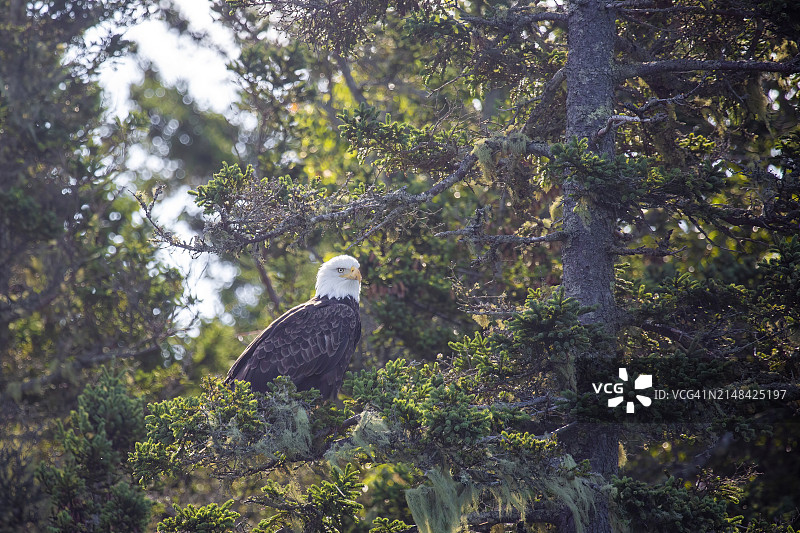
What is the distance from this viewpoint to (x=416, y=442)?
5625 millimetres

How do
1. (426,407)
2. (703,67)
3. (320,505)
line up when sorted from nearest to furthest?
(426,407) → (320,505) → (703,67)

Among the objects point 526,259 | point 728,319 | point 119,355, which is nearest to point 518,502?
point 728,319

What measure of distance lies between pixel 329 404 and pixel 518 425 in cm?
182

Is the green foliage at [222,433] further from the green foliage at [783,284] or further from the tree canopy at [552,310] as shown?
the green foliage at [783,284]

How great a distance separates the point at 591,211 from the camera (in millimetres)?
6758

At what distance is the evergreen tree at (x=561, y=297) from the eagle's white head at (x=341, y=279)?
1564mm

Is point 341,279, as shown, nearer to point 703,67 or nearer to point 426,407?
point 426,407

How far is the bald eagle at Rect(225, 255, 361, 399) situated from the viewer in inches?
322

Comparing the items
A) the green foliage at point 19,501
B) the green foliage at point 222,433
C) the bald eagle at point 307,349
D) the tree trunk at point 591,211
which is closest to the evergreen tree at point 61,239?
the green foliage at point 19,501

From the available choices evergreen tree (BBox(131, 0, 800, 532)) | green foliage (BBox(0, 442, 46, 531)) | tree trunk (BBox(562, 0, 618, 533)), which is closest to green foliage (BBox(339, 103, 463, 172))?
evergreen tree (BBox(131, 0, 800, 532))

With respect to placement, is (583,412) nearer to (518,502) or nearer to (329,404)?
(518,502)

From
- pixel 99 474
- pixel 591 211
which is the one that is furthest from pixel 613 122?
pixel 99 474

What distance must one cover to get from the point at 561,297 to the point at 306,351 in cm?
357

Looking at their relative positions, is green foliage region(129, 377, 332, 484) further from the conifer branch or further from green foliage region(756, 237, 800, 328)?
the conifer branch
